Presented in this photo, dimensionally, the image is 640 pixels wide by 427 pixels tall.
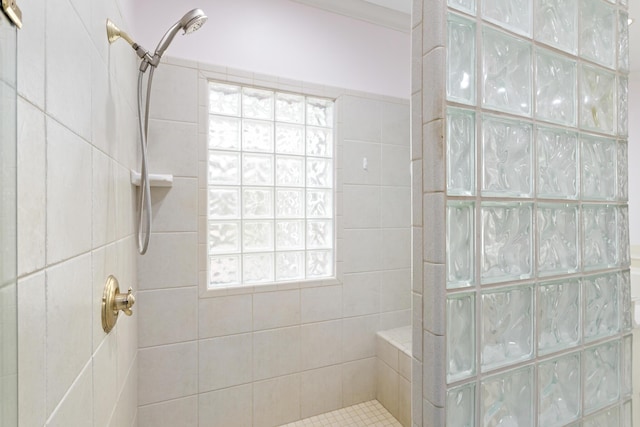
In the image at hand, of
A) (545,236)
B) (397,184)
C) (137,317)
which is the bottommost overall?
(137,317)

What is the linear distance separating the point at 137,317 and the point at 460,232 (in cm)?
147

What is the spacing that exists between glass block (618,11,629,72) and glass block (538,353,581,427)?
0.85m

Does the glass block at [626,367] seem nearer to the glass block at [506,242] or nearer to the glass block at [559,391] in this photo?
the glass block at [559,391]

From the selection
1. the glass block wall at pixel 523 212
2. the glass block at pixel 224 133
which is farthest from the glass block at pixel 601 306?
the glass block at pixel 224 133

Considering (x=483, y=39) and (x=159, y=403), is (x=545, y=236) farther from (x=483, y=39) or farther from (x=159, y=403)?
(x=159, y=403)

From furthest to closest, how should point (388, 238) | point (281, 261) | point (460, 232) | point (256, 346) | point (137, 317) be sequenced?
point (388, 238) < point (281, 261) < point (256, 346) < point (137, 317) < point (460, 232)

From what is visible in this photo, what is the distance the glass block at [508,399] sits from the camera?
2.30ft

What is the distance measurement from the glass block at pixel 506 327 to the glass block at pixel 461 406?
0.06 m

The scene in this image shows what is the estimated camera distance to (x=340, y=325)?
1.86m

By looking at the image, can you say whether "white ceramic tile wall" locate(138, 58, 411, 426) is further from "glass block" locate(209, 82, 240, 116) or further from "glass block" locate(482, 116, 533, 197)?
"glass block" locate(482, 116, 533, 197)

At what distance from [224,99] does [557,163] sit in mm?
1520

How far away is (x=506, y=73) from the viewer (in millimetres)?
723

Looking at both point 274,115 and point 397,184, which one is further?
point 397,184

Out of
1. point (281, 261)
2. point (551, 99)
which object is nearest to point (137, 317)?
point (281, 261)
